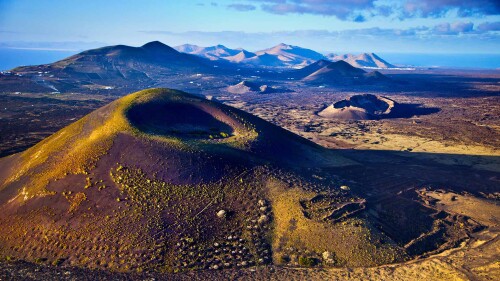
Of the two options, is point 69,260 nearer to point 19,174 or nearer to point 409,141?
point 19,174

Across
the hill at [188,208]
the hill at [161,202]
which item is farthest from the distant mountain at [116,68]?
the hill at [188,208]

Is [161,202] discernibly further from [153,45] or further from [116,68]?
[153,45]

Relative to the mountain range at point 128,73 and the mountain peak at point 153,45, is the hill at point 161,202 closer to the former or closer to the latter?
the mountain range at point 128,73

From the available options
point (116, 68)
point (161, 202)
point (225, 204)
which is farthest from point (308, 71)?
point (161, 202)

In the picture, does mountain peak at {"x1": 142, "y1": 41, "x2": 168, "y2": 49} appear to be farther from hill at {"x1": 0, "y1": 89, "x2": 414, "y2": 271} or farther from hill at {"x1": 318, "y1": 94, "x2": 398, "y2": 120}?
hill at {"x1": 0, "y1": 89, "x2": 414, "y2": 271}

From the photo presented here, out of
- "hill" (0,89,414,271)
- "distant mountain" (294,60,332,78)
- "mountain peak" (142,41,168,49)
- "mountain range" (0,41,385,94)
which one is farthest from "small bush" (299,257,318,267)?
"mountain peak" (142,41,168,49)
